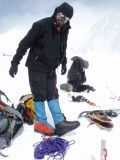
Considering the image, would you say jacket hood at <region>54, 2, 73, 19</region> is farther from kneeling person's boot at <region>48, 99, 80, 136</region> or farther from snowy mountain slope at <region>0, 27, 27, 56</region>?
snowy mountain slope at <region>0, 27, 27, 56</region>

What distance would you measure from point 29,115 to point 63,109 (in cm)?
113

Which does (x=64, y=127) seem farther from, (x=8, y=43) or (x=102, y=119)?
(x=8, y=43)

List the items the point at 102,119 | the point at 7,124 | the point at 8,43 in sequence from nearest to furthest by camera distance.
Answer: the point at 7,124, the point at 102,119, the point at 8,43

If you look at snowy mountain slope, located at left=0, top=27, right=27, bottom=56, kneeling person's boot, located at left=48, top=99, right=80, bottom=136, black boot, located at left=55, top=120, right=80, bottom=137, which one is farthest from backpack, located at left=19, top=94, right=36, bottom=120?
snowy mountain slope, located at left=0, top=27, right=27, bottom=56

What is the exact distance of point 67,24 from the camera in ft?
11.8

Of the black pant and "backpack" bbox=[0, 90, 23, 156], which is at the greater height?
the black pant

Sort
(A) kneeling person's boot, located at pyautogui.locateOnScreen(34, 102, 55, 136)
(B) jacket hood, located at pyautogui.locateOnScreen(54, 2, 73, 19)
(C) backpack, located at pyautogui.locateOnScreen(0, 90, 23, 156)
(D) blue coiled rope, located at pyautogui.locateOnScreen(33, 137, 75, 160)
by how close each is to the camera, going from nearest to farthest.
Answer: (D) blue coiled rope, located at pyautogui.locateOnScreen(33, 137, 75, 160)
(C) backpack, located at pyautogui.locateOnScreen(0, 90, 23, 156)
(B) jacket hood, located at pyautogui.locateOnScreen(54, 2, 73, 19)
(A) kneeling person's boot, located at pyautogui.locateOnScreen(34, 102, 55, 136)

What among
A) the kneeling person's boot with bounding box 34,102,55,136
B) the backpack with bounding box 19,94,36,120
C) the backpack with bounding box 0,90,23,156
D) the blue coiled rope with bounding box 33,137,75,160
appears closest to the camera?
the blue coiled rope with bounding box 33,137,75,160

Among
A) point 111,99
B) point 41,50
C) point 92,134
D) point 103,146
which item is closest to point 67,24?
point 41,50

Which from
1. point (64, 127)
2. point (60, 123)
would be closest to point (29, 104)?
point (60, 123)

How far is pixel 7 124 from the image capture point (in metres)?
3.19

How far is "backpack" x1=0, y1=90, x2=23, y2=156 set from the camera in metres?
3.03

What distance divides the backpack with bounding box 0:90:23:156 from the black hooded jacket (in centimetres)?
78

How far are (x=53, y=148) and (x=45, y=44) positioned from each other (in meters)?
1.58
